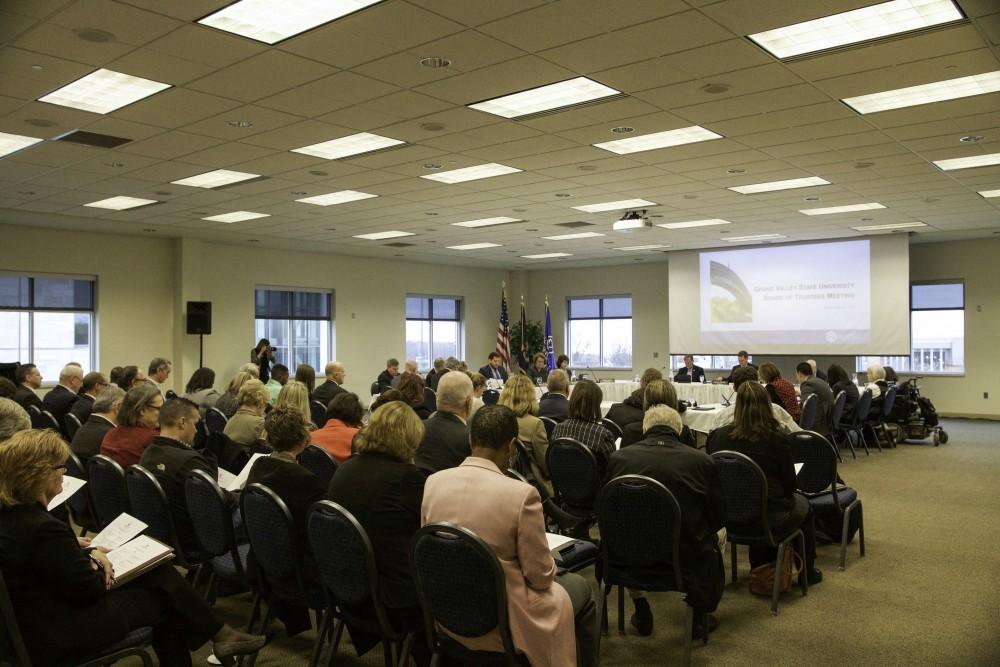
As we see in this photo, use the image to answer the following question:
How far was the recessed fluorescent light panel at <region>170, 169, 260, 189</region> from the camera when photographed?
875cm

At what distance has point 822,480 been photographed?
5.41 m

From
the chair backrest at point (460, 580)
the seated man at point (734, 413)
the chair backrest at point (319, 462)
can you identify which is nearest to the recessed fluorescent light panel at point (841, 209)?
the seated man at point (734, 413)

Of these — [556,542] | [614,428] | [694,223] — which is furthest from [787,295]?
[556,542]

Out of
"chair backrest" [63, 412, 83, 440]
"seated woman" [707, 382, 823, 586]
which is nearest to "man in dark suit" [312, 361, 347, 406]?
"chair backrest" [63, 412, 83, 440]

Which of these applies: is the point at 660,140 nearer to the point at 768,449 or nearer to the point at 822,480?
the point at 822,480

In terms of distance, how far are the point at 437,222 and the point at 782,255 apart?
719 cm

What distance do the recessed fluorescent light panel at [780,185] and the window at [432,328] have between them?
393 inches

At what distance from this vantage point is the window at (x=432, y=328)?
18.5 meters

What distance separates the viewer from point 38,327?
501 inches

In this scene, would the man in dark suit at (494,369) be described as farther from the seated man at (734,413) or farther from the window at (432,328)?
the seated man at (734,413)

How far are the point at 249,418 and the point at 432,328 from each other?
44.9 feet

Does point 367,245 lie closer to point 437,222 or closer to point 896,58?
point 437,222

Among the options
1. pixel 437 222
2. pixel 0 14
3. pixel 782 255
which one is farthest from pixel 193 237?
pixel 782 255

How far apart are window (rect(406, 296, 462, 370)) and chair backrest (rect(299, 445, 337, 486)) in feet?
45.1
